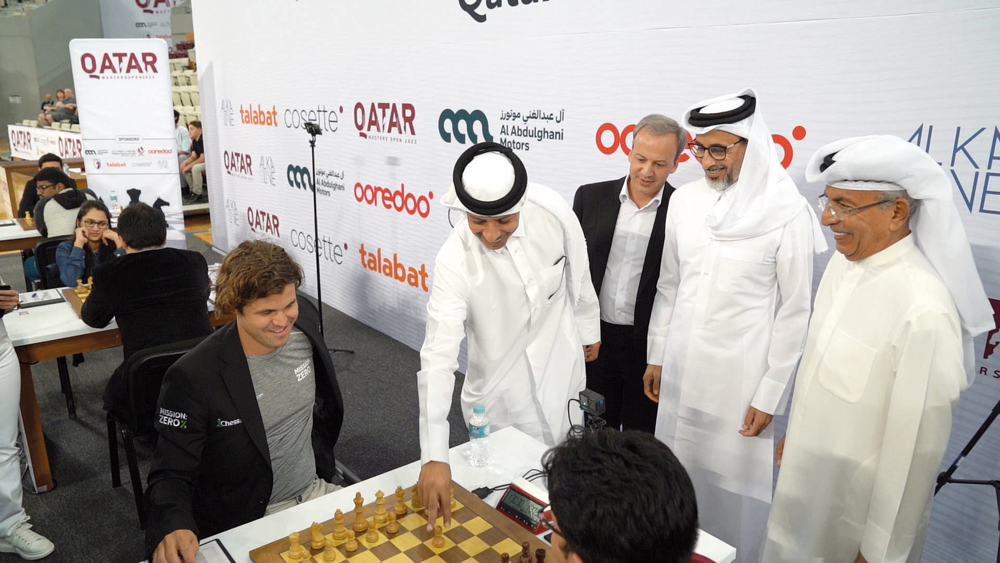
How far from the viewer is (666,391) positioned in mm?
2730

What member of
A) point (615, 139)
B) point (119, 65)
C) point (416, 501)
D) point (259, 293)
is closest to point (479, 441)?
point (416, 501)

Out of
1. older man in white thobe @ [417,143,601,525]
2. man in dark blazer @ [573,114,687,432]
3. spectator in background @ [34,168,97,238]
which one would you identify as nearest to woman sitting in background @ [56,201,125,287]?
spectator in background @ [34,168,97,238]

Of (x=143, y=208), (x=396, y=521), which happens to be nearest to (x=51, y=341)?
(x=143, y=208)

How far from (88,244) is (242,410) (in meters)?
3.18

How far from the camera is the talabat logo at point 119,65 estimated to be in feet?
21.4

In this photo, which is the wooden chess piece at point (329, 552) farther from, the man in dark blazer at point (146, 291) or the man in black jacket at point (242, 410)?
the man in dark blazer at point (146, 291)

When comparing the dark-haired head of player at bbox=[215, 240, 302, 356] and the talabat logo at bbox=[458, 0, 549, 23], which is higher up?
the talabat logo at bbox=[458, 0, 549, 23]

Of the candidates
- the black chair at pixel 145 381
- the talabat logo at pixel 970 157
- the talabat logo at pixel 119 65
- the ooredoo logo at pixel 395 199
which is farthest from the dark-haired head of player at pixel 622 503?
the talabat logo at pixel 119 65

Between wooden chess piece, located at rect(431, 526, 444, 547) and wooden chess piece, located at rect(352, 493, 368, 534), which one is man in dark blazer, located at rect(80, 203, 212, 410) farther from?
wooden chess piece, located at rect(431, 526, 444, 547)

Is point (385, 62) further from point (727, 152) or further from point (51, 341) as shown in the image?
point (727, 152)

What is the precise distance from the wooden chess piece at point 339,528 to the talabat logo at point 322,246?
15.1 feet

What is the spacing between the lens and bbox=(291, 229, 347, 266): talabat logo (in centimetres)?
625

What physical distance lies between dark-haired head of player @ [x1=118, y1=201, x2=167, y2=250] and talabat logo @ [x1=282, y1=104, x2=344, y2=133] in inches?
95.8

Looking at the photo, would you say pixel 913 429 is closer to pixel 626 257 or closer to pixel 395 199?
pixel 626 257
